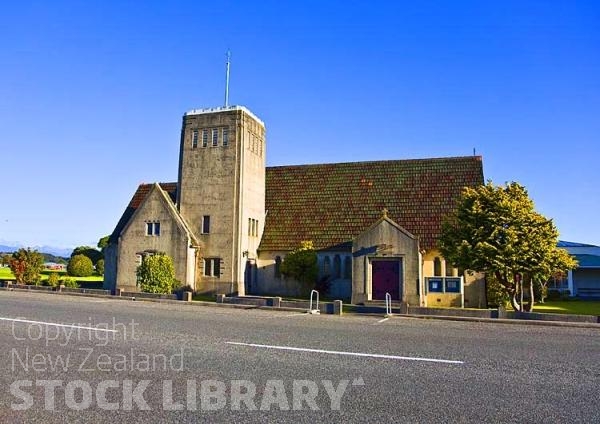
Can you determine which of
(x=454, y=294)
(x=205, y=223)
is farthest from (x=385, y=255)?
(x=205, y=223)

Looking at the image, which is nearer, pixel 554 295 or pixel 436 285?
pixel 436 285

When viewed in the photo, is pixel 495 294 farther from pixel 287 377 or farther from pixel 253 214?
pixel 287 377

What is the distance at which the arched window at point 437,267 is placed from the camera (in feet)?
105

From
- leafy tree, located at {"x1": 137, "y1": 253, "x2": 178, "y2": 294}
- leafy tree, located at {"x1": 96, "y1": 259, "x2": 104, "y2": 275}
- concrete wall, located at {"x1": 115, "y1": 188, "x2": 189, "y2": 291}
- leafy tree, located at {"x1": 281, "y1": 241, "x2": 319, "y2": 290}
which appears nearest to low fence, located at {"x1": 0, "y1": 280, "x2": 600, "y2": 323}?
leafy tree, located at {"x1": 137, "y1": 253, "x2": 178, "y2": 294}

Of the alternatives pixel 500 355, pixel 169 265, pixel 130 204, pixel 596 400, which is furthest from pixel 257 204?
pixel 596 400

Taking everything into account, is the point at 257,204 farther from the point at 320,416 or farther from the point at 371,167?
the point at 320,416

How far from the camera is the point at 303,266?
1334 inches

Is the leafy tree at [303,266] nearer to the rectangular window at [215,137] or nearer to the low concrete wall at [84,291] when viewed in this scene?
the rectangular window at [215,137]

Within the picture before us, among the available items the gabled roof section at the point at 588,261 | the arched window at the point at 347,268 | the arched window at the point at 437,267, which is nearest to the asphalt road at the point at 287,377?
the arched window at the point at 437,267

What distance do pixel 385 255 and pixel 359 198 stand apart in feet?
28.7

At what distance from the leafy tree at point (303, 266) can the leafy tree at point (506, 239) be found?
11.6 metres

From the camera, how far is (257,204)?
38281 mm

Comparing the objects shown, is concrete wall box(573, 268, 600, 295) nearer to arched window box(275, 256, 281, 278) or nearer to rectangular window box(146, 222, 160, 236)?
arched window box(275, 256, 281, 278)

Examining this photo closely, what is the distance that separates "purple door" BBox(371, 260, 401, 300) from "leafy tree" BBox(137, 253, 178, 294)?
13.6 metres
